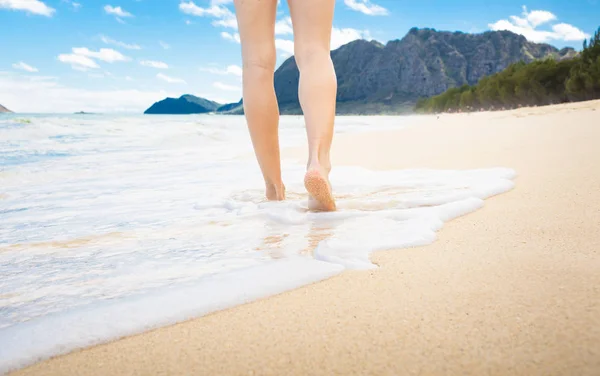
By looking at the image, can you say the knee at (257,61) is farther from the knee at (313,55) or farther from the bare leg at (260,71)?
the knee at (313,55)

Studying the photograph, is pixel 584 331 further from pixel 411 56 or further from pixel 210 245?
pixel 411 56

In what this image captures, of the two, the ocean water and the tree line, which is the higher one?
the tree line

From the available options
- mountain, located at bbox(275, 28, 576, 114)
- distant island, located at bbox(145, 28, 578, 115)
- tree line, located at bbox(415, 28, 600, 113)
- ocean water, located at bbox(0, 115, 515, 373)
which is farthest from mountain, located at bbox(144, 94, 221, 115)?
ocean water, located at bbox(0, 115, 515, 373)

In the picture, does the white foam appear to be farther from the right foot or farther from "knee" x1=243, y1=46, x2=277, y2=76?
"knee" x1=243, y1=46, x2=277, y2=76

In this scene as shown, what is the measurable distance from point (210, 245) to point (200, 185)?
5.17 ft

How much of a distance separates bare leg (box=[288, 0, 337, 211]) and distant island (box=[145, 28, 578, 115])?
5426 inches

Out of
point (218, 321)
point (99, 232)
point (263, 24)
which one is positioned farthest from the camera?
point (263, 24)

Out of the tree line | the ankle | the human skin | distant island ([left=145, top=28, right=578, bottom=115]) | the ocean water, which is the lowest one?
the ocean water

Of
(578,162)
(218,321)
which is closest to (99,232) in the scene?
(218,321)

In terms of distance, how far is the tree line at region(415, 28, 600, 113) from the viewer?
20972 mm

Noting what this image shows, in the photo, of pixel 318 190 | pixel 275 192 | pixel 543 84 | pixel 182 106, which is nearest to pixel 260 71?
pixel 275 192

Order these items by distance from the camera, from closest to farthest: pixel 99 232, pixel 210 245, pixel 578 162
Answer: pixel 210 245
pixel 99 232
pixel 578 162

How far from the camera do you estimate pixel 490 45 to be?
154375 millimetres

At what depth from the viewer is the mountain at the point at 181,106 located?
14925 centimetres
